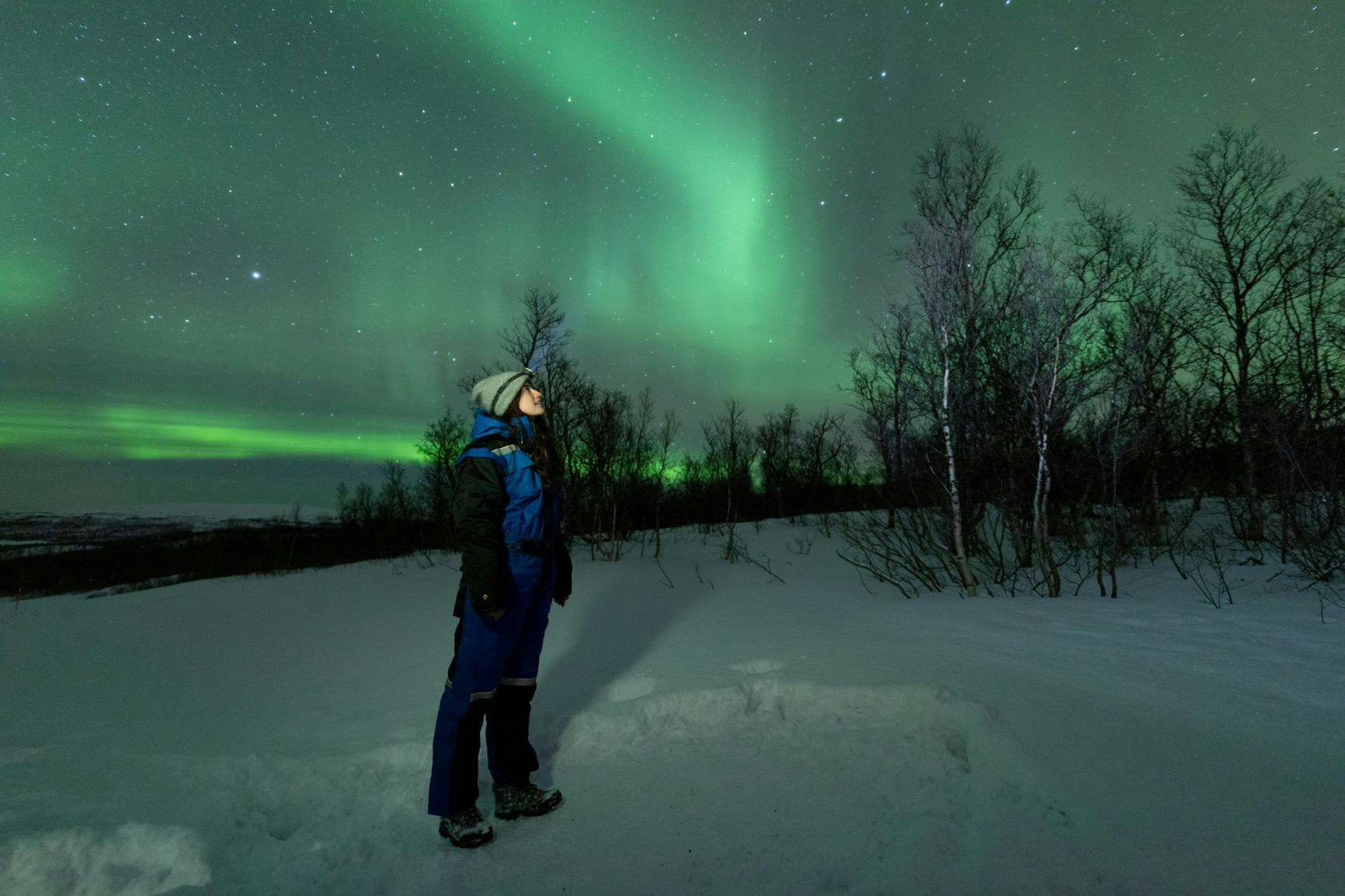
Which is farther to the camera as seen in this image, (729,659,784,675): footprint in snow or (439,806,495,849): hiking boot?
(729,659,784,675): footprint in snow

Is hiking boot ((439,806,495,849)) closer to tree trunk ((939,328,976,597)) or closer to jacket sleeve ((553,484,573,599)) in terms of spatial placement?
jacket sleeve ((553,484,573,599))

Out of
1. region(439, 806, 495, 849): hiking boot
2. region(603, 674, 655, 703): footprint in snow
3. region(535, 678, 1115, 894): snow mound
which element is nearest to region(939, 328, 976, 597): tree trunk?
region(535, 678, 1115, 894): snow mound

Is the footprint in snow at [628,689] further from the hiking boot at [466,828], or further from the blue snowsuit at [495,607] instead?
the hiking boot at [466,828]

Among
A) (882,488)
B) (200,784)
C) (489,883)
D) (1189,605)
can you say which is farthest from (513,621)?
(882,488)

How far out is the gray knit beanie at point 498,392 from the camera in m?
3.06

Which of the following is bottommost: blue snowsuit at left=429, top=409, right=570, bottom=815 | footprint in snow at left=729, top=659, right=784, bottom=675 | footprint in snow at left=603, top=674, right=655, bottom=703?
footprint in snow at left=603, top=674, right=655, bottom=703

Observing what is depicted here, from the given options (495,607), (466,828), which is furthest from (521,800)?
(495,607)

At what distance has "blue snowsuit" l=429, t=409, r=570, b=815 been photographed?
106 inches

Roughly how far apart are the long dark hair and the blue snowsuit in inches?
1.0

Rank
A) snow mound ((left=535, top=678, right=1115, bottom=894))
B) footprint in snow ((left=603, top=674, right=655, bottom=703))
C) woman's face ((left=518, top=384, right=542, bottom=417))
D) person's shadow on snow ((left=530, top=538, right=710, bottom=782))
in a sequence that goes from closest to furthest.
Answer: snow mound ((left=535, top=678, right=1115, bottom=894)) < woman's face ((left=518, top=384, right=542, bottom=417)) < person's shadow on snow ((left=530, top=538, right=710, bottom=782)) < footprint in snow ((left=603, top=674, right=655, bottom=703))

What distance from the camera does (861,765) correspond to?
306 centimetres

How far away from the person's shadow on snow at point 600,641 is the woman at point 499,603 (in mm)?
536

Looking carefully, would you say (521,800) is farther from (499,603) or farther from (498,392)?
(498,392)

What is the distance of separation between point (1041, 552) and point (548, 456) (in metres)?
7.28
